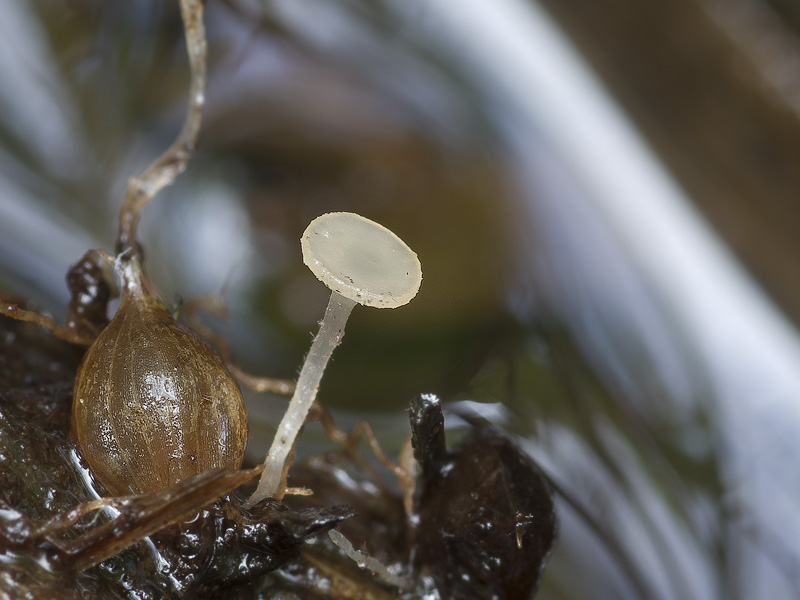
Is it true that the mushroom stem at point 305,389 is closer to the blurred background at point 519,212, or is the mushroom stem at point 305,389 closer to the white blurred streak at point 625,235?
the blurred background at point 519,212

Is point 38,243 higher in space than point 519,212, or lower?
lower

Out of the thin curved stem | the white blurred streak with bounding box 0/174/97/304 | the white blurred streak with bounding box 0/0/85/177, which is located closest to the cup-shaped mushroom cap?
the thin curved stem

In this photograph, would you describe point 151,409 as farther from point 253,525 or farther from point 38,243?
point 38,243

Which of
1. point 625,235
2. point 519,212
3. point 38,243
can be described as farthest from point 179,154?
point 625,235

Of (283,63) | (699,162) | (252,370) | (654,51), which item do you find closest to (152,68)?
(283,63)

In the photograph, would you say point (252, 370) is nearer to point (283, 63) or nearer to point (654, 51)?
point (283, 63)

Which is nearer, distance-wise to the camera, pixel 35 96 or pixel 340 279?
pixel 340 279
